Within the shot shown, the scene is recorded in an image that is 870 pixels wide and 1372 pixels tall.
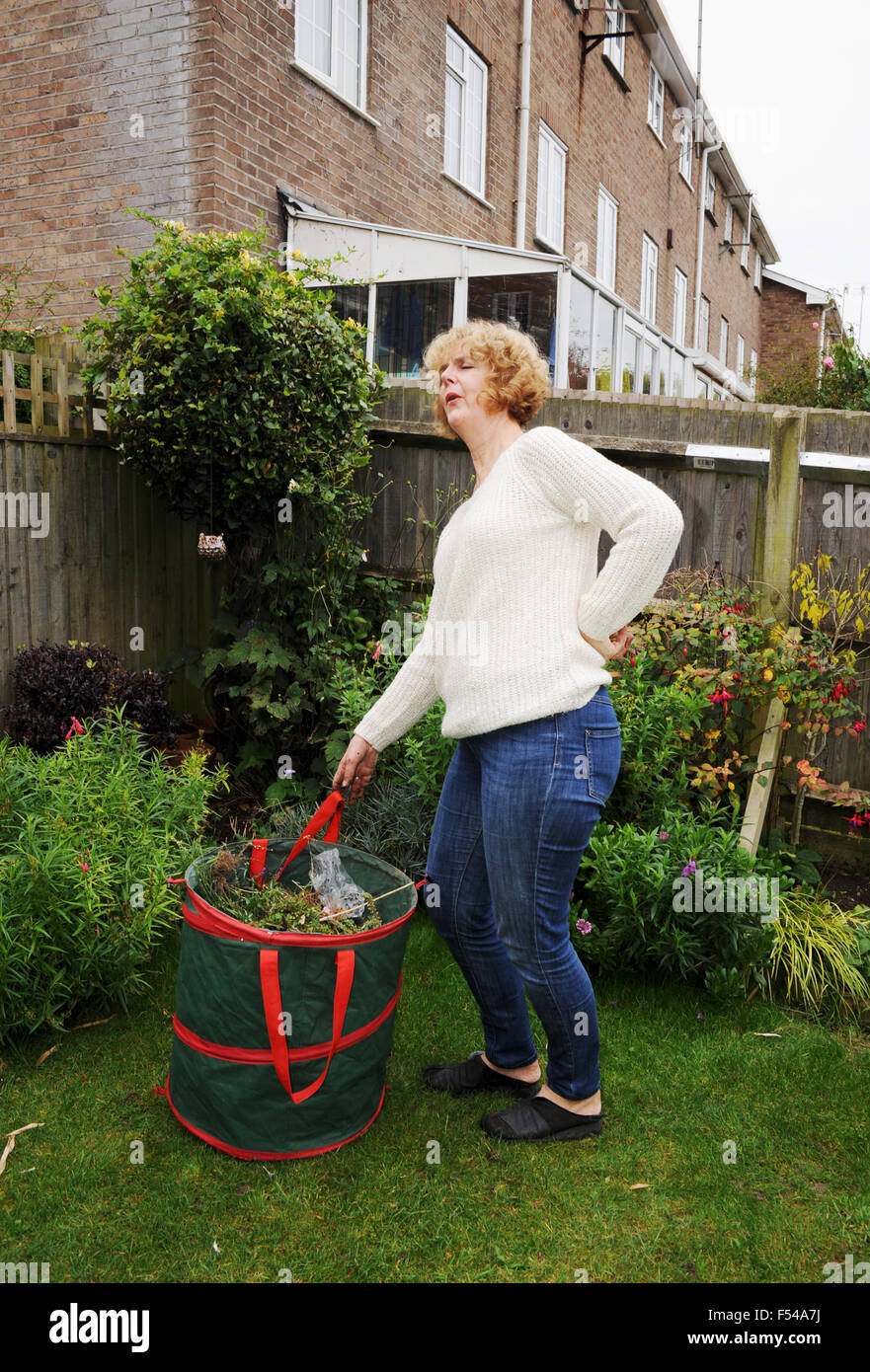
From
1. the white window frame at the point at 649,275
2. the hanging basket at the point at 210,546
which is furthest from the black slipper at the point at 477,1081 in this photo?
the white window frame at the point at 649,275

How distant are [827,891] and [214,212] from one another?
5900 millimetres

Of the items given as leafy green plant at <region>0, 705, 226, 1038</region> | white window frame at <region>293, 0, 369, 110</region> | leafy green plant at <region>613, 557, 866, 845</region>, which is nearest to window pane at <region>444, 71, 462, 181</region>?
white window frame at <region>293, 0, 369, 110</region>

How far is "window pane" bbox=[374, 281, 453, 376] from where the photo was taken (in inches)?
318

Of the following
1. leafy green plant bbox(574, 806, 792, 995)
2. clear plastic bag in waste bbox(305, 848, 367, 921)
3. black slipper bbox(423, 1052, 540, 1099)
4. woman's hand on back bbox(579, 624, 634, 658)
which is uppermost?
woman's hand on back bbox(579, 624, 634, 658)

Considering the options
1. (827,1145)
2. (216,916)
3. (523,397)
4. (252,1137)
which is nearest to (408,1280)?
(252,1137)

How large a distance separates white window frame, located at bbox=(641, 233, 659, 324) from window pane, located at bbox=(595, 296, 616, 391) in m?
7.31

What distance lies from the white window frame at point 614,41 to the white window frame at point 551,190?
7.75ft

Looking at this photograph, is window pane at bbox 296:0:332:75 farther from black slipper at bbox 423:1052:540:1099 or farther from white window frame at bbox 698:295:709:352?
white window frame at bbox 698:295:709:352

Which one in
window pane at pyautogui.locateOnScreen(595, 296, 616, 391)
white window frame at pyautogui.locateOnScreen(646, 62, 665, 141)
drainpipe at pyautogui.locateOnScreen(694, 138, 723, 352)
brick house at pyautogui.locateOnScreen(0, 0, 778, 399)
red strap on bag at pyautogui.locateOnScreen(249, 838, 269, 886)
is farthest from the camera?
drainpipe at pyautogui.locateOnScreen(694, 138, 723, 352)

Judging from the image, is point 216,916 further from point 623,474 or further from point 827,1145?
point 827,1145

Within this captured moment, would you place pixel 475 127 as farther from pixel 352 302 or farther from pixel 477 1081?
pixel 477 1081

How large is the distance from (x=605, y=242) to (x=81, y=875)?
47.5 feet

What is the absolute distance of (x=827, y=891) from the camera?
3.87m

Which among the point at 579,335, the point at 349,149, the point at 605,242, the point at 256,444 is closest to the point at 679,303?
the point at 605,242
